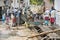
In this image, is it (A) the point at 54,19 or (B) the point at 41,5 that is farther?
(B) the point at 41,5

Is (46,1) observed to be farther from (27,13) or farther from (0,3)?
(0,3)

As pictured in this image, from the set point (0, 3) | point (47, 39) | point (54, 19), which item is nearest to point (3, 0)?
point (0, 3)

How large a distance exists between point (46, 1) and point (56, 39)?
11.4m

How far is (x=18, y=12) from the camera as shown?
2614 centimetres

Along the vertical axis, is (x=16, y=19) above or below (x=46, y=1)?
below

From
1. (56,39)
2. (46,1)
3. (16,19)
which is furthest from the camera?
(16,19)

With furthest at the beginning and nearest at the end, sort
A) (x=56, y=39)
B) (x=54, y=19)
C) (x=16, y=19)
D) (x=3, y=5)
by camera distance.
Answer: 1. (x=3, y=5)
2. (x=16, y=19)
3. (x=54, y=19)
4. (x=56, y=39)

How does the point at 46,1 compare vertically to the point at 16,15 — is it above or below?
above

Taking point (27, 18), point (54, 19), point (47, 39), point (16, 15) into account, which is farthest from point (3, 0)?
point (47, 39)

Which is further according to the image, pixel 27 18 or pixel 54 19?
pixel 27 18

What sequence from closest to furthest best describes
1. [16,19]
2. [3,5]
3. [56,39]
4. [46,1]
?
[56,39], [46,1], [16,19], [3,5]

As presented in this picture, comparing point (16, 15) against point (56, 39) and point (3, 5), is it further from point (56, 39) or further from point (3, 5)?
point (56, 39)

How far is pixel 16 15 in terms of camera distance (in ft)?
87.0

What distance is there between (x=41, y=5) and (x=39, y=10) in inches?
24.9
